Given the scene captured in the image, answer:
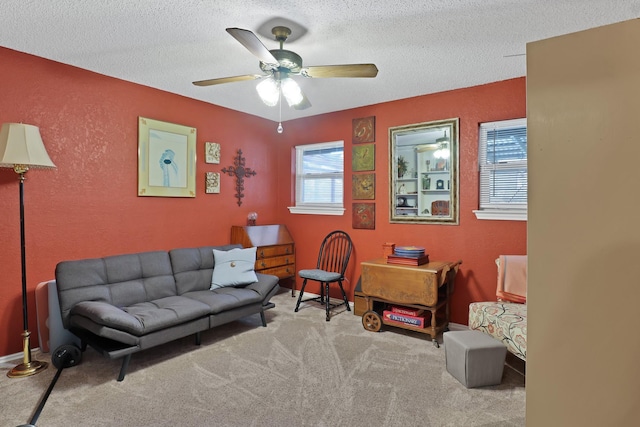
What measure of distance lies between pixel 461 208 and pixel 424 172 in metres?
0.60

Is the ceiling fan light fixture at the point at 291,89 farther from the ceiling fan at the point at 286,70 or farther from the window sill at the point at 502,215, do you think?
the window sill at the point at 502,215

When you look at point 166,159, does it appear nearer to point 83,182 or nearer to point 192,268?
point 83,182

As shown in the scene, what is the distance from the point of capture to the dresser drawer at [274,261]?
4.07 m

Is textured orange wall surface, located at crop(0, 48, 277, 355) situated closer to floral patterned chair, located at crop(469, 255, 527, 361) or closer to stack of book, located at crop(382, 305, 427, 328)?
stack of book, located at crop(382, 305, 427, 328)

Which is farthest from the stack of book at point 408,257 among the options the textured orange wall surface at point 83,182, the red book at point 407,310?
the textured orange wall surface at point 83,182

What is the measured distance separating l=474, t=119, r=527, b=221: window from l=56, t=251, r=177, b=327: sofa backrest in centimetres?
304

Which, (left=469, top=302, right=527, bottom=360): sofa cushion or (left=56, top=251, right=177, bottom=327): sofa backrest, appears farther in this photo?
(left=56, top=251, right=177, bottom=327): sofa backrest

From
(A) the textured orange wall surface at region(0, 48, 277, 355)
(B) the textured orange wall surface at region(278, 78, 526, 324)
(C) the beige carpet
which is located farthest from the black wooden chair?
(A) the textured orange wall surface at region(0, 48, 277, 355)

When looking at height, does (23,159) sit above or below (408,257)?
above

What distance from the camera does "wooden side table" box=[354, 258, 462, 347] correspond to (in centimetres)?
297

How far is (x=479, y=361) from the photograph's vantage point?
7.32ft

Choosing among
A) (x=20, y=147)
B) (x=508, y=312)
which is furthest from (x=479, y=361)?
(x=20, y=147)

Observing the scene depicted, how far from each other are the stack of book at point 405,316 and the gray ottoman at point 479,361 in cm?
73

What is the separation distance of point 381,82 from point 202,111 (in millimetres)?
2029
